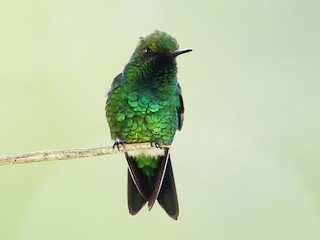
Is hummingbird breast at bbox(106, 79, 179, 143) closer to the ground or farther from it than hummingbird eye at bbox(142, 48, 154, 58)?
closer to the ground

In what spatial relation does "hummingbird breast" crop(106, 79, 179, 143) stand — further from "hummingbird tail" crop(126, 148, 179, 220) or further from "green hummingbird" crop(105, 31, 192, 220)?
"hummingbird tail" crop(126, 148, 179, 220)

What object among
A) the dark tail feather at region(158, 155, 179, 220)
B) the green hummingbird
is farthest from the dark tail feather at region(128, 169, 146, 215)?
the dark tail feather at region(158, 155, 179, 220)

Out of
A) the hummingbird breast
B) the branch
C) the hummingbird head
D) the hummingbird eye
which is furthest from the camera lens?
the hummingbird breast

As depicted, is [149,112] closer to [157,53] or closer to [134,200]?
[157,53]

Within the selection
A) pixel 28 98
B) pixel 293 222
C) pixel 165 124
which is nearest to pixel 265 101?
pixel 293 222

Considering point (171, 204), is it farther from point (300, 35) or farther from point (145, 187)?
point (300, 35)

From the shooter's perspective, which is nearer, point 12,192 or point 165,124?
point 165,124
